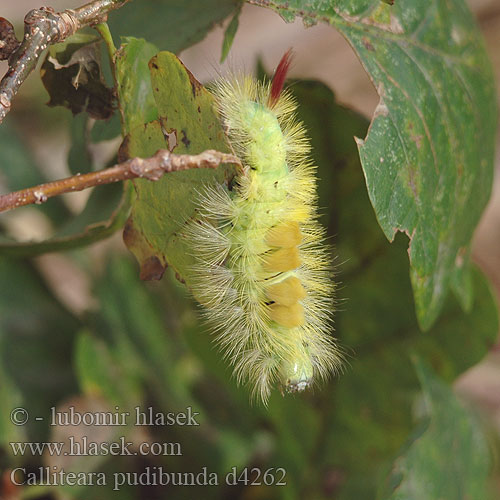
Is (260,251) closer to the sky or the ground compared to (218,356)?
closer to the sky

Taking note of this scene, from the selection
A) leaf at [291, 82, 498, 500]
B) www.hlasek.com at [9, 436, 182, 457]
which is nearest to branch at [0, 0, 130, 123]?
leaf at [291, 82, 498, 500]

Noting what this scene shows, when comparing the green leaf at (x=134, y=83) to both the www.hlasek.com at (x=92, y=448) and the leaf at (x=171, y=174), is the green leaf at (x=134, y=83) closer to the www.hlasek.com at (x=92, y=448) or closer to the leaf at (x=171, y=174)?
the leaf at (x=171, y=174)

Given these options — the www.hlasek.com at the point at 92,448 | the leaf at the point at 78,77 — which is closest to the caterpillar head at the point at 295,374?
Answer: the leaf at the point at 78,77

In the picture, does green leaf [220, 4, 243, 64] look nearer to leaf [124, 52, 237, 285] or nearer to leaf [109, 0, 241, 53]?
leaf [109, 0, 241, 53]

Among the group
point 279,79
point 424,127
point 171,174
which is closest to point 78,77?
point 171,174

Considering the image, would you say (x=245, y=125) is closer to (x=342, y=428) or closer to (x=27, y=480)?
(x=342, y=428)

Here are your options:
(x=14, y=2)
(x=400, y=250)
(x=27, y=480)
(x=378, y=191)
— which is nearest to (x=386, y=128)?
(x=378, y=191)

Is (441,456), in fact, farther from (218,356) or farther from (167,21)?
(167,21)
